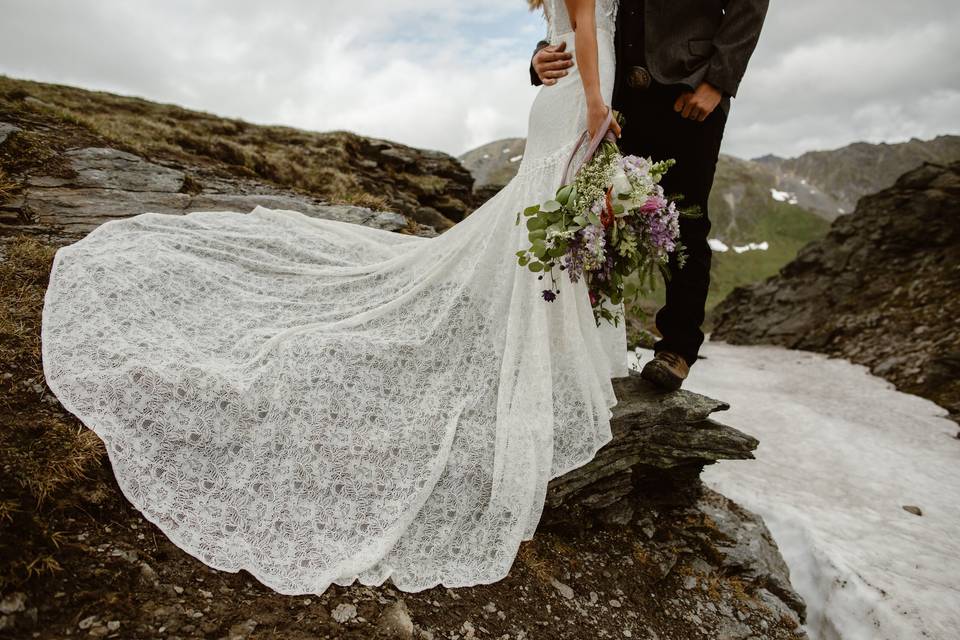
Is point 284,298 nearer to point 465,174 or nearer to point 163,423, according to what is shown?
point 163,423

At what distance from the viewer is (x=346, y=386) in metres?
3.43

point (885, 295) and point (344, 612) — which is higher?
point (885, 295)

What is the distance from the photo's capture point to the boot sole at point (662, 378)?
4.27 metres

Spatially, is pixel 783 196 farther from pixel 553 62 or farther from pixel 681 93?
pixel 553 62

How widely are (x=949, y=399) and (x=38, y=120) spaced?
1609cm

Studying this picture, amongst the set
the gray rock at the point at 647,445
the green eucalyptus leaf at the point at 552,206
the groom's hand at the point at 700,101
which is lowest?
the gray rock at the point at 647,445

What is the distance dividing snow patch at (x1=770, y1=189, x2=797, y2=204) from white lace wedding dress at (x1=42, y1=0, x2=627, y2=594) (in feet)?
710

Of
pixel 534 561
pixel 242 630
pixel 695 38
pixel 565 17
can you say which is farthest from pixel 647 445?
pixel 565 17

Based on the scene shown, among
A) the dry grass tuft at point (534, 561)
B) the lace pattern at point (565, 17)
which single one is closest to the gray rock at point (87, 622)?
the dry grass tuft at point (534, 561)

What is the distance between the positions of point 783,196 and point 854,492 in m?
220

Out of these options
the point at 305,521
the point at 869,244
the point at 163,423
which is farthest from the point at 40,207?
the point at 869,244

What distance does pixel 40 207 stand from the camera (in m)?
5.46

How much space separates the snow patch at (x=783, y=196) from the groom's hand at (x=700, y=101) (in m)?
216

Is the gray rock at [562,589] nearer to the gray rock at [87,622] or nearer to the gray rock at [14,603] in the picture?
the gray rock at [87,622]
